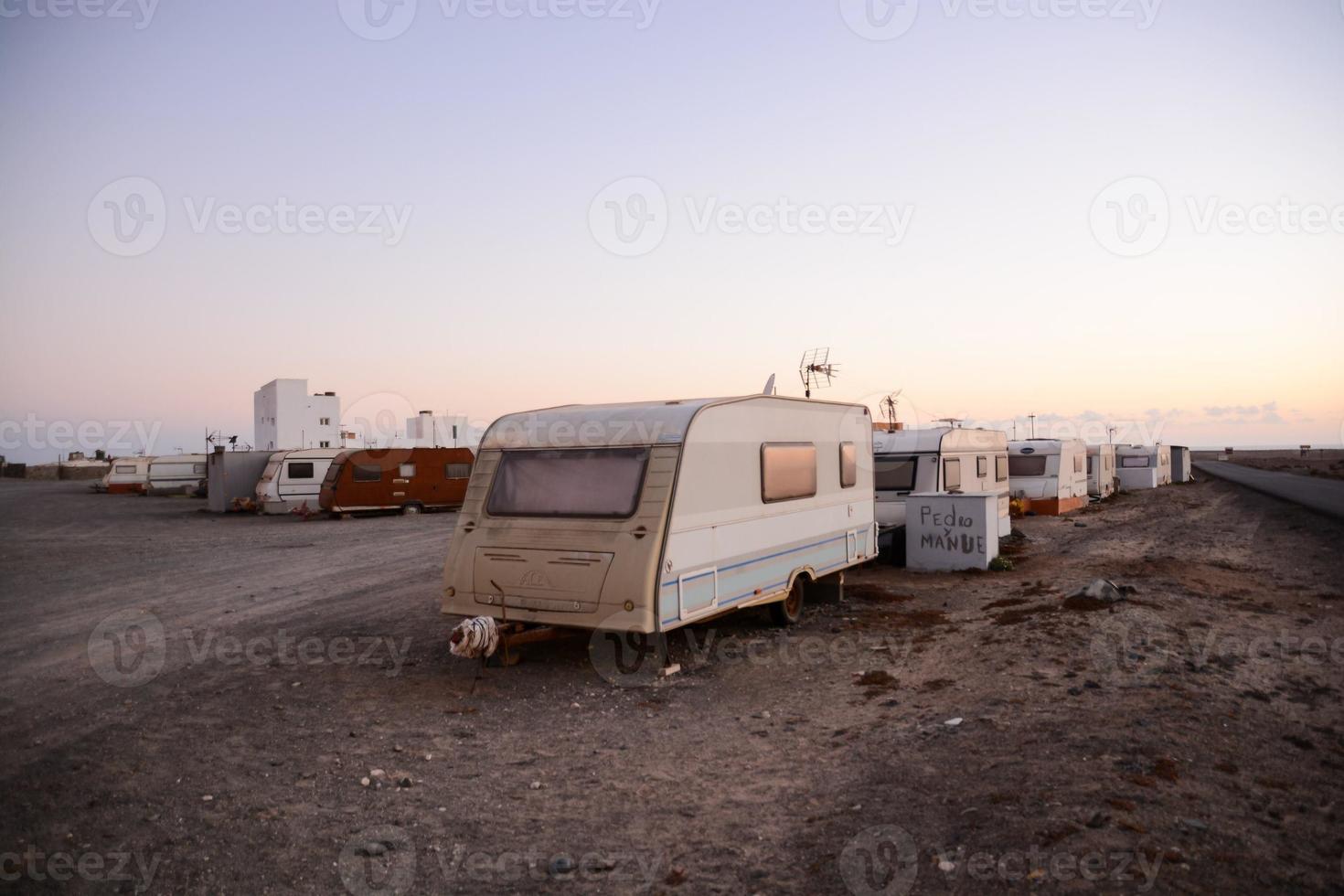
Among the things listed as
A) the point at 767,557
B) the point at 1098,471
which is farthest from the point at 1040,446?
the point at 767,557

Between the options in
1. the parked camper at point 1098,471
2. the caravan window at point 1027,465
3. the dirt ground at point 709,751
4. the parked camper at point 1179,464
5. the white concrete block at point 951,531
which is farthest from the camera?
the parked camper at point 1179,464

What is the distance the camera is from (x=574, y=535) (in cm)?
817

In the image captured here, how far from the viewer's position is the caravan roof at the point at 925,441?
54.8 feet

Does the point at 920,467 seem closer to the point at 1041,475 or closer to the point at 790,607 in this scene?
the point at 790,607

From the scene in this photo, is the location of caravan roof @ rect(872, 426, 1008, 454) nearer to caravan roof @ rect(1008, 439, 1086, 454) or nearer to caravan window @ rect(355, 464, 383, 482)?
caravan roof @ rect(1008, 439, 1086, 454)

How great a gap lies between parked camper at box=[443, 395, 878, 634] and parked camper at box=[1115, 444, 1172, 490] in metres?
34.9

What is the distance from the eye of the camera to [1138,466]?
129ft

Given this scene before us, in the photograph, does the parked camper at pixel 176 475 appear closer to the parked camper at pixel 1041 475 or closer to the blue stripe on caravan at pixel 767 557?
the parked camper at pixel 1041 475

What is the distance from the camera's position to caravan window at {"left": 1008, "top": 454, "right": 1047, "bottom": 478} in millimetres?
24719

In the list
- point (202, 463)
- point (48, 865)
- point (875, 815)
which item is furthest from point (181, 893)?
point (202, 463)

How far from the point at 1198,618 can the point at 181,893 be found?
10007 mm

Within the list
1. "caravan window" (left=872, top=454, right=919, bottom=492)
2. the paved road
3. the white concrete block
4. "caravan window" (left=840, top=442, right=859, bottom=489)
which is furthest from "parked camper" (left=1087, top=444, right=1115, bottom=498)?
"caravan window" (left=840, top=442, right=859, bottom=489)

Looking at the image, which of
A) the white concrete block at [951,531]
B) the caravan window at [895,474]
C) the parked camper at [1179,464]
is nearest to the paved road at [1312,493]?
the parked camper at [1179,464]

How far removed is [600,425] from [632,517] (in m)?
1.27
